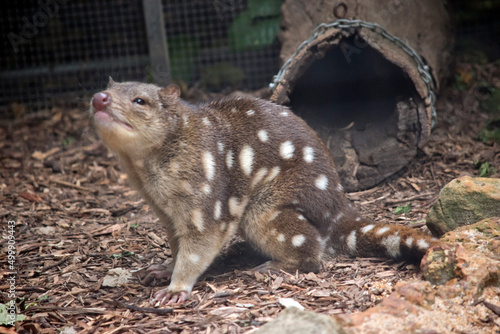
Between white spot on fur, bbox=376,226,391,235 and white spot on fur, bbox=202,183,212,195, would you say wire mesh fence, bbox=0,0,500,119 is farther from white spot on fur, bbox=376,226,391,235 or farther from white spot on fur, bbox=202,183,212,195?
white spot on fur, bbox=376,226,391,235

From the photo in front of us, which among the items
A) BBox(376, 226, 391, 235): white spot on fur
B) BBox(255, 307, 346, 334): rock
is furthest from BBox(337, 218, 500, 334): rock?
BBox(376, 226, 391, 235): white spot on fur

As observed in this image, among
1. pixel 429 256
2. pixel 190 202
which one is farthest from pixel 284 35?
pixel 429 256

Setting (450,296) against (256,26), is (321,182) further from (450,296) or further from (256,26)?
(256,26)

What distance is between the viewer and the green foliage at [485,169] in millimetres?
5879

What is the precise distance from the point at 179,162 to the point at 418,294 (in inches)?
83.5

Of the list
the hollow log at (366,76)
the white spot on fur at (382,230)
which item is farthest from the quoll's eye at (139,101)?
the white spot on fur at (382,230)

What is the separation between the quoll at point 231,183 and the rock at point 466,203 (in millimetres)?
341

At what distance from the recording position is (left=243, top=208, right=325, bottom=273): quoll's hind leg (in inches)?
172

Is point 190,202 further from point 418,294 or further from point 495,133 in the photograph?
point 495,133

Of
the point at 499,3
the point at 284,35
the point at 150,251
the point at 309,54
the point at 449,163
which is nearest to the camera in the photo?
the point at 150,251

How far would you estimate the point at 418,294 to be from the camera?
10.8 ft

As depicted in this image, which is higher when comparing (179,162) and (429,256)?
(179,162)

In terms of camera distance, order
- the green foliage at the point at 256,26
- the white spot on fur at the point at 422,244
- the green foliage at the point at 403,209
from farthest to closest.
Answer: the green foliage at the point at 256,26 < the green foliage at the point at 403,209 < the white spot on fur at the point at 422,244

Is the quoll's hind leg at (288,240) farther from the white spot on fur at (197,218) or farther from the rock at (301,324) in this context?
the rock at (301,324)
